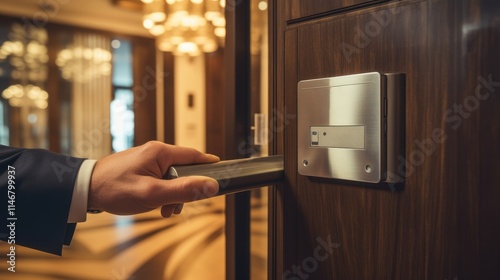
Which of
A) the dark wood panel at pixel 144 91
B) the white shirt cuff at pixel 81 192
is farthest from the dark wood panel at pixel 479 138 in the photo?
the dark wood panel at pixel 144 91

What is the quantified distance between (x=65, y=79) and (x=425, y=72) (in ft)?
17.1

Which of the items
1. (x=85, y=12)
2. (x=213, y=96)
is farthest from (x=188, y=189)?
(x=213, y=96)

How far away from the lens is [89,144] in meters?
5.15

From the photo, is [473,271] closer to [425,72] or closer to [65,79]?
[425,72]

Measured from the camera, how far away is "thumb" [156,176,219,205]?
48 centimetres

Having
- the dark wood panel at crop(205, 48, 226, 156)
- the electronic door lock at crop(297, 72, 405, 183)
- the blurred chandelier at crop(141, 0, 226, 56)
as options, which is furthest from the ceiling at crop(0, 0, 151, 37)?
the electronic door lock at crop(297, 72, 405, 183)

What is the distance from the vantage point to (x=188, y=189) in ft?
1.58

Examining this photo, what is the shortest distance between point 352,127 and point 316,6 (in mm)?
200

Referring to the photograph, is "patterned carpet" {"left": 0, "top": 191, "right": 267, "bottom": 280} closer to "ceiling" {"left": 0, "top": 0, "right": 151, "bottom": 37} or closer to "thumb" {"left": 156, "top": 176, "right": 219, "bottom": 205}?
"thumb" {"left": 156, "top": 176, "right": 219, "bottom": 205}

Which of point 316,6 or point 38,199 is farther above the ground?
point 316,6

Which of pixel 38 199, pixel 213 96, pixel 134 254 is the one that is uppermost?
pixel 213 96

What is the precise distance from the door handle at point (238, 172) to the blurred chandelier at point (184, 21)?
3.24 m

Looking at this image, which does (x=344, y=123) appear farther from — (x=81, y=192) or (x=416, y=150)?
(x=81, y=192)

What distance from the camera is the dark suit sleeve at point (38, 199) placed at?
528 mm
